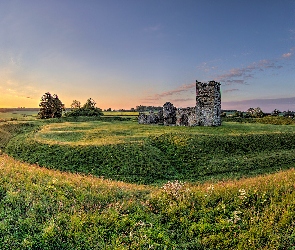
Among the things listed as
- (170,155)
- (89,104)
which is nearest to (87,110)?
(89,104)

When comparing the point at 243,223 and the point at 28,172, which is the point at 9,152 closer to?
the point at 28,172

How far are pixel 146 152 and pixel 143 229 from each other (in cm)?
1678

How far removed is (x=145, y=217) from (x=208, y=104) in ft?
120

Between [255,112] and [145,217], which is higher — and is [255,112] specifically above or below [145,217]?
above

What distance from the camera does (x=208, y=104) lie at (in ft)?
146

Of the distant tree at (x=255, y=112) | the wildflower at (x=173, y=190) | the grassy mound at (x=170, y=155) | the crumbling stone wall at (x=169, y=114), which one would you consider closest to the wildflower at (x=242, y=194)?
the wildflower at (x=173, y=190)

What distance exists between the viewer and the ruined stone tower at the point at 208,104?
44031 mm

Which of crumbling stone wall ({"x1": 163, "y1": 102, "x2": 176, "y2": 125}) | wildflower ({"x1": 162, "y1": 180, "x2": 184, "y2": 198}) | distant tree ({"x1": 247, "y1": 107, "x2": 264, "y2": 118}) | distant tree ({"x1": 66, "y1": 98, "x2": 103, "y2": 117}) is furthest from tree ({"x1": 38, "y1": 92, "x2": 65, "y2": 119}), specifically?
wildflower ({"x1": 162, "y1": 180, "x2": 184, "y2": 198})

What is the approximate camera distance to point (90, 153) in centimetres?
2586

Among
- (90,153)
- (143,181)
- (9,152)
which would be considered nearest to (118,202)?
(143,181)

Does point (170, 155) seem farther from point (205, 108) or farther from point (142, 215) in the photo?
point (205, 108)

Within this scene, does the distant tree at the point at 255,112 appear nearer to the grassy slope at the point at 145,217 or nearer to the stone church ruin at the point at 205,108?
the stone church ruin at the point at 205,108

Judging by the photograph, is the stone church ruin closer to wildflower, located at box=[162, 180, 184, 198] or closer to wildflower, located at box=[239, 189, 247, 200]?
wildflower, located at box=[162, 180, 184, 198]

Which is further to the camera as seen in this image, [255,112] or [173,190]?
[255,112]
